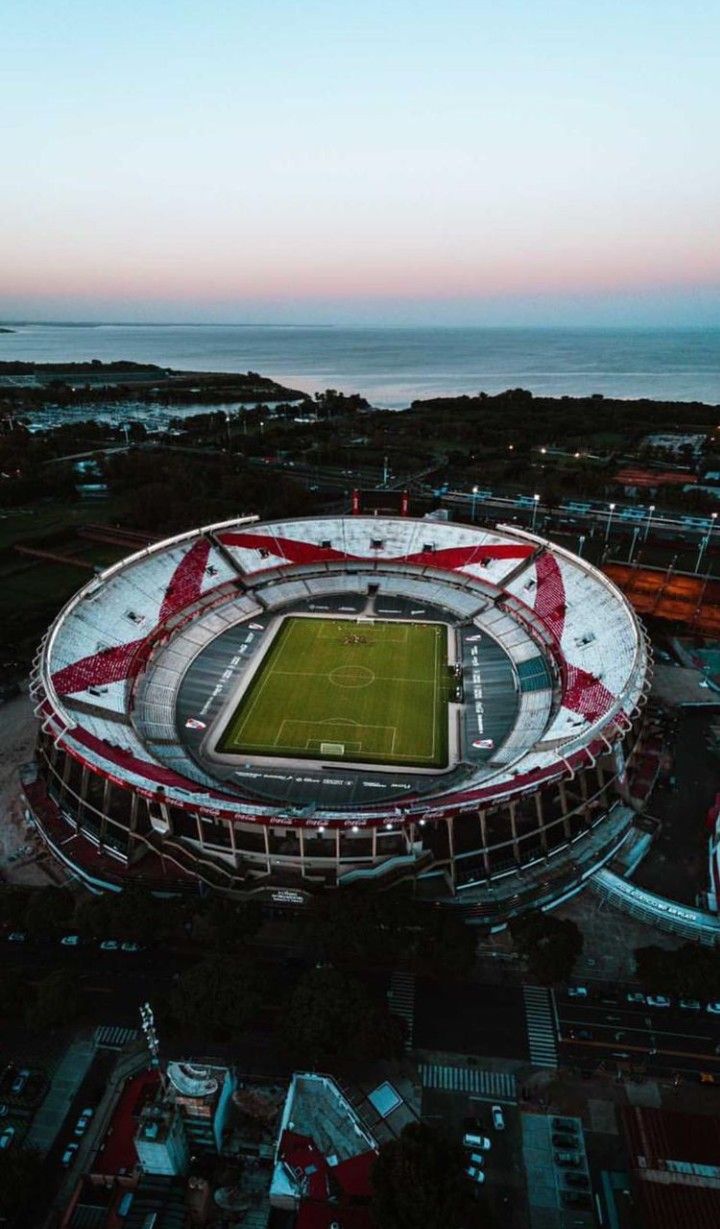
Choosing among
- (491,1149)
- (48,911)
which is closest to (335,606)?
(48,911)

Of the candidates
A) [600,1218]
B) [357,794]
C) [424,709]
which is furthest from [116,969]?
[424,709]

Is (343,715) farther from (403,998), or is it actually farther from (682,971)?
(682,971)

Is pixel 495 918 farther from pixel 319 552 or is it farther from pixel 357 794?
pixel 319 552

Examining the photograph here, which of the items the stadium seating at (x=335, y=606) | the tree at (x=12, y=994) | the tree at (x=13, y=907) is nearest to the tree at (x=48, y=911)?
the tree at (x=13, y=907)

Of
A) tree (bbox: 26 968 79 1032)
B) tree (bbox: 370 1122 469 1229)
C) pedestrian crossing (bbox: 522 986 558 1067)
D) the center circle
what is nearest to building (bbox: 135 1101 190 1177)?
tree (bbox: 26 968 79 1032)

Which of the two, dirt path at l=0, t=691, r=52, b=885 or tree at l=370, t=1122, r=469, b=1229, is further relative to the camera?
dirt path at l=0, t=691, r=52, b=885

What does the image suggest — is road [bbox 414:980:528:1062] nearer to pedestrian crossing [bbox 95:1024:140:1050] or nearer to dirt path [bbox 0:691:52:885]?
pedestrian crossing [bbox 95:1024:140:1050]

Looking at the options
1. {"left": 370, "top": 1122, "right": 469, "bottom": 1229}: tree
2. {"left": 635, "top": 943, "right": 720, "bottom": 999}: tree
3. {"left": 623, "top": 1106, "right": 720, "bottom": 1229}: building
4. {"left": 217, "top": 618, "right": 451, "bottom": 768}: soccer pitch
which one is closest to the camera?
{"left": 370, "top": 1122, "right": 469, "bottom": 1229}: tree
